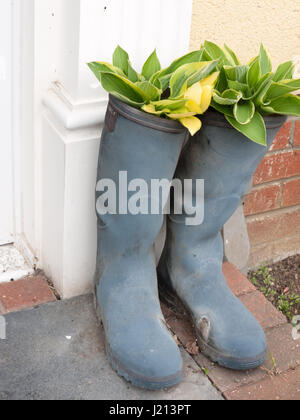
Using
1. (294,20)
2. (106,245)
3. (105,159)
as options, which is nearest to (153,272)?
(106,245)

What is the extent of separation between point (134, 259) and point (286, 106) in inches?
18.3

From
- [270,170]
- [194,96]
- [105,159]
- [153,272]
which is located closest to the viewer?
[194,96]

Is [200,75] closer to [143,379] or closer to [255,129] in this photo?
[255,129]

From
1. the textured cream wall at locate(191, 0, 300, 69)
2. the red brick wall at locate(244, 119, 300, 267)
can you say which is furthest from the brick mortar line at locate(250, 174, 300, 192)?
the textured cream wall at locate(191, 0, 300, 69)

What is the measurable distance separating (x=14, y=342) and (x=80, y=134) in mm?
481

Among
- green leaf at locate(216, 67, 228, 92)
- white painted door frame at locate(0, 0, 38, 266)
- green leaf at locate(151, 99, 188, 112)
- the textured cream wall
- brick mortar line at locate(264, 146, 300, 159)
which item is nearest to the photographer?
green leaf at locate(151, 99, 188, 112)

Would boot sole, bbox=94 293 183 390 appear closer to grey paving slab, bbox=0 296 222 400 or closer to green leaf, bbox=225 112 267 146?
grey paving slab, bbox=0 296 222 400

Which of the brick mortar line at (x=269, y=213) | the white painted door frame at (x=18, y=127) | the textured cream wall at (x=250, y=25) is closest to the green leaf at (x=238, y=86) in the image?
the textured cream wall at (x=250, y=25)

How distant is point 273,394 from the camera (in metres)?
1.37

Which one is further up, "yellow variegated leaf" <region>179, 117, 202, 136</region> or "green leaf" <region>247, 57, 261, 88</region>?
"green leaf" <region>247, 57, 261, 88</region>

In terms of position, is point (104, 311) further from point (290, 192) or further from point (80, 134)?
point (290, 192)

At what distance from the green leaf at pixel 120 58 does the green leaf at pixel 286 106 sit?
0.98ft

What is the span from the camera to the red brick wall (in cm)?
186

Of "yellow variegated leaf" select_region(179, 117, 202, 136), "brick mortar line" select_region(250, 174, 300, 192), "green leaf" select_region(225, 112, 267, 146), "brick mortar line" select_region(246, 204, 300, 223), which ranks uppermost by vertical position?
"yellow variegated leaf" select_region(179, 117, 202, 136)
